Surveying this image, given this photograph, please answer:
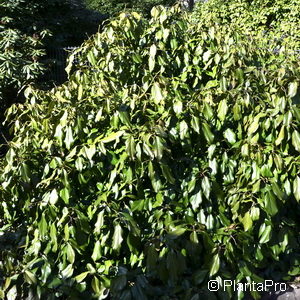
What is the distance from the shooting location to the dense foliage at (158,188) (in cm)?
262

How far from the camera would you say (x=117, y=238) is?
8.36ft

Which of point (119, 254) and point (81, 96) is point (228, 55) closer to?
point (81, 96)

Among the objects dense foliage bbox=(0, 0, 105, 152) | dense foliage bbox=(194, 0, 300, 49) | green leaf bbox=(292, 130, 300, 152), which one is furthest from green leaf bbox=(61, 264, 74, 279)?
dense foliage bbox=(194, 0, 300, 49)

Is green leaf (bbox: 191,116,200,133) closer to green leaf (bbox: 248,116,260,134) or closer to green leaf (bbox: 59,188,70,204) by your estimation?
green leaf (bbox: 248,116,260,134)

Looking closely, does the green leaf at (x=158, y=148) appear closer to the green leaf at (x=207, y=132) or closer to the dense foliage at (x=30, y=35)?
the green leaf at (x=207, y=132)

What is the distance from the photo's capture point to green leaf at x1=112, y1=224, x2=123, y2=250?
2539mm

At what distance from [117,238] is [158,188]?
42cm

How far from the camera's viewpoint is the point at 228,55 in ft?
11.1

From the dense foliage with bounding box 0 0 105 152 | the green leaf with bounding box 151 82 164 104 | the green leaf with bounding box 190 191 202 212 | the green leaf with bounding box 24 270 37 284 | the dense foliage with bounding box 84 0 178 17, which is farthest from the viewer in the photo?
the dense foliage with bounding box 84 0 178 17

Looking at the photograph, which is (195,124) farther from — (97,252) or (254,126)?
(97,252)

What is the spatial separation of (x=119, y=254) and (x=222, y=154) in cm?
97

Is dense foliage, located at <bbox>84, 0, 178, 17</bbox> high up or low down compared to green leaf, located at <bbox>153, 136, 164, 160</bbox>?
down

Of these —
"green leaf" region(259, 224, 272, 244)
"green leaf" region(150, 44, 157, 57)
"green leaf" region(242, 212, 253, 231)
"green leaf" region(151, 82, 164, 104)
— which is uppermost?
"green leaf" region(150, 44, 157, 57)

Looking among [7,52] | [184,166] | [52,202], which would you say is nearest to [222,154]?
[184,166]
